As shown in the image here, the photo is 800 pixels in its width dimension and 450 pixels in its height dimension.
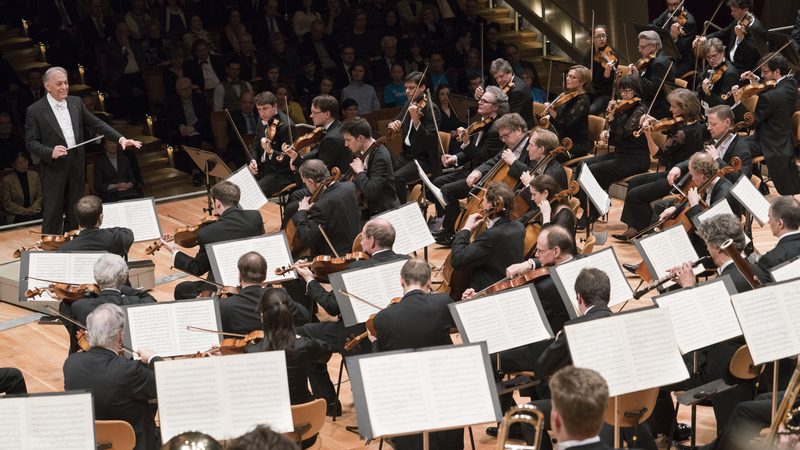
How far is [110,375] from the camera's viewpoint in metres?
3.77

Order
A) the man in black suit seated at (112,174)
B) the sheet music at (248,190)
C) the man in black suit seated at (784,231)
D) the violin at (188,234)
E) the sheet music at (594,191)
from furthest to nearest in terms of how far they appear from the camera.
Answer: the man in black suit seated at (112,174) < the sheet music at (248,190) < the sheet music at (594,191) < the violin at (188,234) < the man in black suit seated at (784,231)

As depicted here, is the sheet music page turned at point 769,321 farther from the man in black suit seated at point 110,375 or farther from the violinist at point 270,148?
the violinist at point 270,148

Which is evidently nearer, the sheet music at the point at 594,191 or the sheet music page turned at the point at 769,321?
the sheet music page turned at the point at 769,321

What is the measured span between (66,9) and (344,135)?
5921 millimetres

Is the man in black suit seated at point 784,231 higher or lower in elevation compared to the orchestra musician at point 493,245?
lower

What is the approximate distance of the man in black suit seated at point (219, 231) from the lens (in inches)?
218

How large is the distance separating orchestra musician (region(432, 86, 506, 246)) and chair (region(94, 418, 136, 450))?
4346mm

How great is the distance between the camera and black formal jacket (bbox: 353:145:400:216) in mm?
6477

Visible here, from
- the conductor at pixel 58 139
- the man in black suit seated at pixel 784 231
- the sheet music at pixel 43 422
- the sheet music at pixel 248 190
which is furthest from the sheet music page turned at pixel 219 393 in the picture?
the conductor at pixel 58 139

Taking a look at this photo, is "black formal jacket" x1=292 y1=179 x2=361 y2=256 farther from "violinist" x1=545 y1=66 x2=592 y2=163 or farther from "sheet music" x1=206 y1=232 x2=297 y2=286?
"violinist" x1=545 y1=66 x2=592 y2=163

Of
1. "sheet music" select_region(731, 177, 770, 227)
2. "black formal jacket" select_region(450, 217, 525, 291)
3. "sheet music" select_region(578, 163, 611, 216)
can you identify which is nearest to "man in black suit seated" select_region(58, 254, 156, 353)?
"black formal jacket" select_region(450, 217, 525, 291)

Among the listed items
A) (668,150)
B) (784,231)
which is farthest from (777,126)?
(784,231)

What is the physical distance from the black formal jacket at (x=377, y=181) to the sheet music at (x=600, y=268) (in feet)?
8.17

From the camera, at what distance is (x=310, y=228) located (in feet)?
19.1
